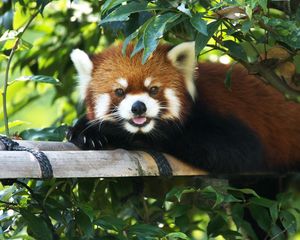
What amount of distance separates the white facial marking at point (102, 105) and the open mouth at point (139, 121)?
179 millimetres

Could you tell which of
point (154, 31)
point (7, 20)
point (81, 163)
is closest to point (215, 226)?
point (81, 163)

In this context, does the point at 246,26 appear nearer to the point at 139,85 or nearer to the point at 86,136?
the point at 139,85

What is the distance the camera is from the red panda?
140 inches

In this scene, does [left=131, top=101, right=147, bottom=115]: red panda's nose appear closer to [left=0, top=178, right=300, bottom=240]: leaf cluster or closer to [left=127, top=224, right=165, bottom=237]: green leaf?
[left=0, top=178, right=300, bottom=240]: leaf cluster

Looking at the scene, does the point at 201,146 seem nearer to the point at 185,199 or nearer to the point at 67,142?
the point at 185,199

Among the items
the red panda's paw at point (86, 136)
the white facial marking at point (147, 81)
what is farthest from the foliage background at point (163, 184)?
the white facial marking at point (147, 81)

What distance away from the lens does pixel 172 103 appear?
362cm

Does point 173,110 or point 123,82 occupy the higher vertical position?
point 123,82

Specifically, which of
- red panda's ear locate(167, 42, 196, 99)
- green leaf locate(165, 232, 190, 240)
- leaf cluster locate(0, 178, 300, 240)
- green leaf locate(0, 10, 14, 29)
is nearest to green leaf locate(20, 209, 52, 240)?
leaf cluster locate(0, 178, 300, 240)

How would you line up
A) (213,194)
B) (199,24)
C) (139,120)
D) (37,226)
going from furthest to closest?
1. (139,120)
2. (213,194)
3. (37,226)
4. (199,24)

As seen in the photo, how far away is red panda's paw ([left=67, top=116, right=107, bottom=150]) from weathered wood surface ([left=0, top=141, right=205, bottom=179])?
0.52 ft

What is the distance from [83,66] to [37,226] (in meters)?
1.08

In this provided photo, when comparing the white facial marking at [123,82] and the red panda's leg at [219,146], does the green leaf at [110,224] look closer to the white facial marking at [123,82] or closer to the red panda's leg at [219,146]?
the red panda's leg at [219,146]

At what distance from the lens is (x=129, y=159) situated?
310cm
